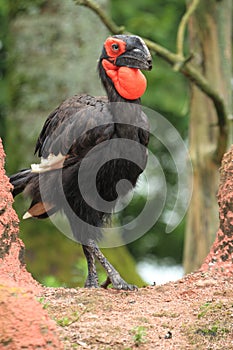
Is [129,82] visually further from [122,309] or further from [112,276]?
[122,309]

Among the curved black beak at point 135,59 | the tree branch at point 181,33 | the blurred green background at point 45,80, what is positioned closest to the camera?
the curved black beak at point 135,59

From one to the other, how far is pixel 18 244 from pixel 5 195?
30 cm

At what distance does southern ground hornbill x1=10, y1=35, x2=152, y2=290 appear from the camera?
19.2 feet

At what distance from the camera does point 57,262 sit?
31.1 feet

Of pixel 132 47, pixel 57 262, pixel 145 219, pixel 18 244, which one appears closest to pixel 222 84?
pixel 145 219

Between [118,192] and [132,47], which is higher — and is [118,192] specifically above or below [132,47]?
below

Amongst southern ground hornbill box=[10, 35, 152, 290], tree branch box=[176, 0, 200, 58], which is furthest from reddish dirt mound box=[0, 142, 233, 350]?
tree branch box=[176, 0, 200, 58]

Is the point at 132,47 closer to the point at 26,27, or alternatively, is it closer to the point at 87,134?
the point at 87,134

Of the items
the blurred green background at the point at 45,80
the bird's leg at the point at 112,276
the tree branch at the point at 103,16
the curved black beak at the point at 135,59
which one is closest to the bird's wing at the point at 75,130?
the curved black beak at the point at 135,59

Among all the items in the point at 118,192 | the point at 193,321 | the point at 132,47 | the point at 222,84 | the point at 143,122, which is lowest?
the point at 193,321

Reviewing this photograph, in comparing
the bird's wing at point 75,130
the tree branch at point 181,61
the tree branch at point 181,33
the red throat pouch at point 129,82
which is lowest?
the bird's wing at point 75,130

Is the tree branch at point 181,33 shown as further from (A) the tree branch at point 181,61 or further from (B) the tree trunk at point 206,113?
(B) the tree trunk at point 206,113

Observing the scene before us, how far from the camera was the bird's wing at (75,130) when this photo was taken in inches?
229

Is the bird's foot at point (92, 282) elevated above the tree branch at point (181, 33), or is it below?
below
